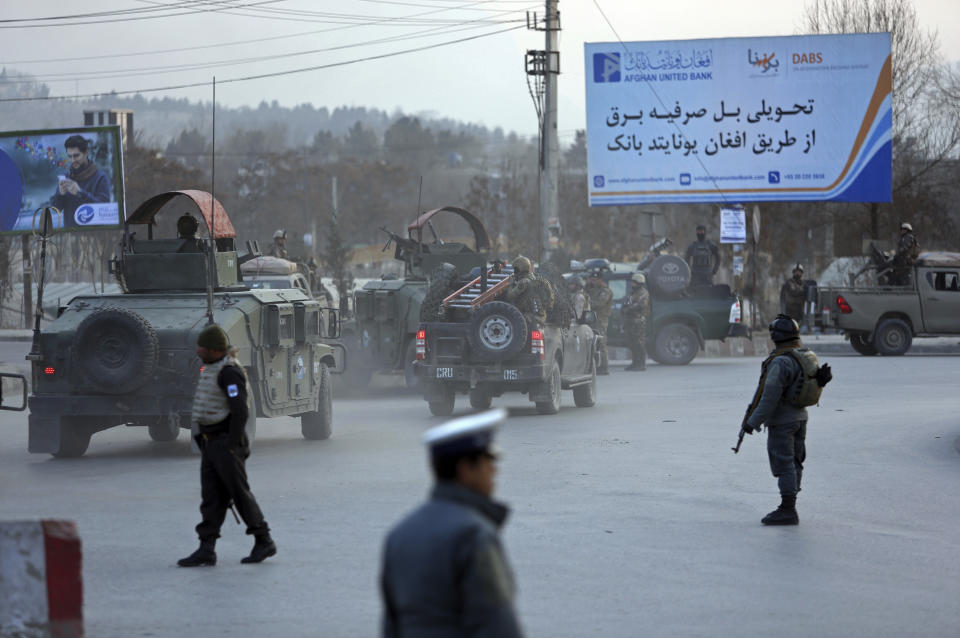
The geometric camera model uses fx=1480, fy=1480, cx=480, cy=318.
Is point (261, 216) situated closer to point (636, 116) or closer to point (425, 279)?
point (636, 116)

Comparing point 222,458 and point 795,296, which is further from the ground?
point 795,296

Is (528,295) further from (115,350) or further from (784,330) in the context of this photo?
(784,330)

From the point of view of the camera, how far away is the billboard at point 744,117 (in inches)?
1554

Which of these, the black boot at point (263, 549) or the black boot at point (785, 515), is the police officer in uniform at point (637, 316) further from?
the black boot at point (263, 549)

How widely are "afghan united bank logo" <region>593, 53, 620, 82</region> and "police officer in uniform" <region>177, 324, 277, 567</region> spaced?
3182cm

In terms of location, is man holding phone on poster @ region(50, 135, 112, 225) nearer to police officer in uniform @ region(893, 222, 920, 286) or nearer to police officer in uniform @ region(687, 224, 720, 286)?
police officer in uniform @ region(687, 224, 720, 286)

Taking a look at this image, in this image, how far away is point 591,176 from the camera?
3997cm

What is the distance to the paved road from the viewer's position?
7586 millimetres

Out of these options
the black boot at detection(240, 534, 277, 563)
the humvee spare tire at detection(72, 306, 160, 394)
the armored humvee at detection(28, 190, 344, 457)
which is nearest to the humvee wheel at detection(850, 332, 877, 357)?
the armored humvee at detection(28, 190, 344, 457)

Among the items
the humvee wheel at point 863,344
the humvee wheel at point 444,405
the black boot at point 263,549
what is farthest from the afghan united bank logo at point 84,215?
the black boot at point 263,549

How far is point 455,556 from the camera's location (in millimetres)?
3396

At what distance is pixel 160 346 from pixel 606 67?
2719 cm

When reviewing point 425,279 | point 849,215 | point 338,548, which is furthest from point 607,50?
point 338,548

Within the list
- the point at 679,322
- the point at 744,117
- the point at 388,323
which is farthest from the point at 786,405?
the point at 744,117
